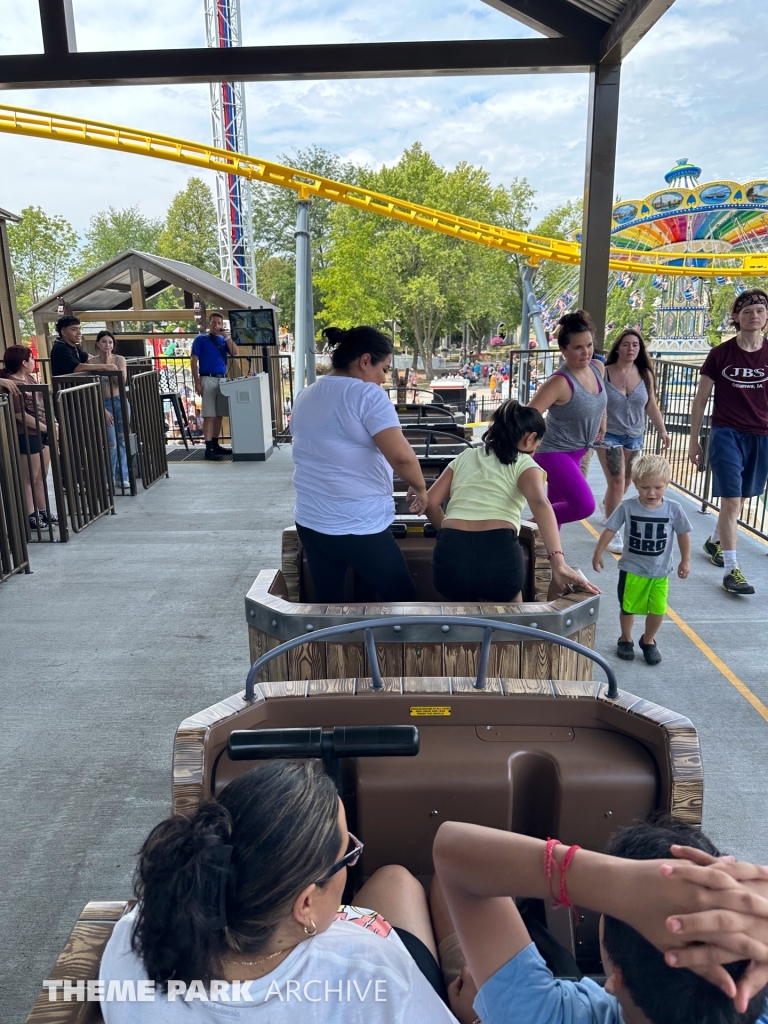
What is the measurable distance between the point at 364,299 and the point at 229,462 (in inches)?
1145

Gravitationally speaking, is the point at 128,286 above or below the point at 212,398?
above

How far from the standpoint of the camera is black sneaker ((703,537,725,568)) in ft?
17.3

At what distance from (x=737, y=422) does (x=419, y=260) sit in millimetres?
33581

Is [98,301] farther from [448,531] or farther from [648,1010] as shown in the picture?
[648,1010]

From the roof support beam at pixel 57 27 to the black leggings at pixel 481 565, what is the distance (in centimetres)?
594

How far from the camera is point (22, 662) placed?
3.99 metres

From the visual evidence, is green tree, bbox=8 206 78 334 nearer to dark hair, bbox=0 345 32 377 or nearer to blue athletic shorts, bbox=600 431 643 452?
dark hair, bbox=0 345 32 377

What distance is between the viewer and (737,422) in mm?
4676

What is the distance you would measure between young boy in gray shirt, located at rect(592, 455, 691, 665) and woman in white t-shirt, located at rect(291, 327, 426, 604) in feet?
4.58

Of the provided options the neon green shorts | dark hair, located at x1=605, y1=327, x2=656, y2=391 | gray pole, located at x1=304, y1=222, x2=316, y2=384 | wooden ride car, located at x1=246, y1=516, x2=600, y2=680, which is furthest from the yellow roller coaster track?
wooden ride car, located at x1=246, y1=516, x2=600, y2=680

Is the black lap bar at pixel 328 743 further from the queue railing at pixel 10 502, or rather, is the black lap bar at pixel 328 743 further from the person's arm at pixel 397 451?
the queue railing at pixel 10 502

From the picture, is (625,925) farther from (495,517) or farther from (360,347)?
(360,347)


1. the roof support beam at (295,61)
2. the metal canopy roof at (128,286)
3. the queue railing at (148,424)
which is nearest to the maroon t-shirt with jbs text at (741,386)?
the roof support beam at (295,61)

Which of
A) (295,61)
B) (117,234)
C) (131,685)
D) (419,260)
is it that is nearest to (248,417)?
(295,61)
